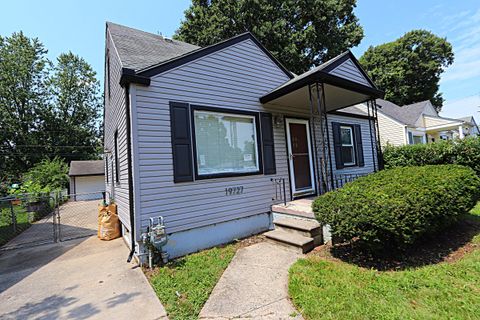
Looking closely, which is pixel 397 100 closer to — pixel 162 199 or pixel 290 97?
pixel 290 97

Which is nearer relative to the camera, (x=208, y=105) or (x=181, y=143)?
(x=181, y=143)

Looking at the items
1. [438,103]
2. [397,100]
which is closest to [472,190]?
[397,100]

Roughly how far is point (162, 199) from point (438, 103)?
35.6m

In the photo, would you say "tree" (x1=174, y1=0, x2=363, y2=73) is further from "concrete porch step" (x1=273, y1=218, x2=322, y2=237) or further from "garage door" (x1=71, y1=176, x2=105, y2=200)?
"concrete porch step" (x1=273, y1=218, x2=322, y2=237)

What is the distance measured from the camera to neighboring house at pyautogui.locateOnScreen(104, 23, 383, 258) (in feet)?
13.0

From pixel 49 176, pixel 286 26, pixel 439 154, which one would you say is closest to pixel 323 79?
pixel 439 154

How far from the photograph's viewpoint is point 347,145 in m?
7.70

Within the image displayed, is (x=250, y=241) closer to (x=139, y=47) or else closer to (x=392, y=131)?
(x=139, y=47)

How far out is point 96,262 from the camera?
4094 millimetres

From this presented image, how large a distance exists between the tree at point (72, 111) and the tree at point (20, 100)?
1129 mm

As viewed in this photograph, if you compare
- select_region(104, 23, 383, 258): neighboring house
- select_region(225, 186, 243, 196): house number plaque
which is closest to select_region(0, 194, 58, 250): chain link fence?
select_region(104, 23, 383, 258): neighboring house

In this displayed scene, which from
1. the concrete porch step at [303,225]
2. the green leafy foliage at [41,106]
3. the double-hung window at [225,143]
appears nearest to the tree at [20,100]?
the green leafy foliage at [41,106]

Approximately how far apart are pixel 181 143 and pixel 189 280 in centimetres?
227

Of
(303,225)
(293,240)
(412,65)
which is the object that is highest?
(412,65)
